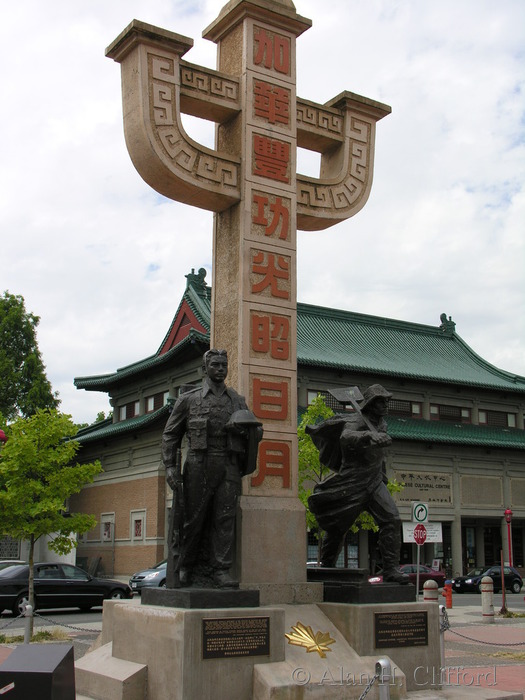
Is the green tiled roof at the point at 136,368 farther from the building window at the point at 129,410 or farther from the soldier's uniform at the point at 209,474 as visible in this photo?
the soldier's uniform at the point at 209,474

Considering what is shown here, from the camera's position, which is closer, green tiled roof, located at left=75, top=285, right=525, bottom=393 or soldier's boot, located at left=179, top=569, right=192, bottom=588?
soldier's boot, located at left=179, top=569, right=192, bottom=588

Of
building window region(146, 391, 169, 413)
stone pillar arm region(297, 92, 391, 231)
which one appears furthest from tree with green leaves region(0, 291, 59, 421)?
stone pillar arm region(297, 92, 391, 231)

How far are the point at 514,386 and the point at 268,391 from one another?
3985cm

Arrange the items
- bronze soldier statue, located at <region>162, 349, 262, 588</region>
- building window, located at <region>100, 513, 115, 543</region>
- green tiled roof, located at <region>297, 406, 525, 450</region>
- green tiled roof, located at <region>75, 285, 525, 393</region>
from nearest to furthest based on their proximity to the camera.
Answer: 1. bronze soldier statue, located at <region>162, 349, 262, 588</region>
2. green tiled roof, located at <region>75, 285, 525, 393</region>
3. green tiled roof, located at <region>297, 406, 525, 450</region>
4. building window, located at <region>100, 513, 115, 543</region>

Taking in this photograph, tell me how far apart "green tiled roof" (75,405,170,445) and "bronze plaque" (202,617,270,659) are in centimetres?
2666

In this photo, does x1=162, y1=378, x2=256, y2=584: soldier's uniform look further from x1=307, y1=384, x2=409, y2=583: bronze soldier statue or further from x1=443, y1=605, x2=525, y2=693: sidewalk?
x1=443, y1=605, x2=525, y2=693: sidewalk

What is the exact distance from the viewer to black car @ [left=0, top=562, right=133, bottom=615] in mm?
20688

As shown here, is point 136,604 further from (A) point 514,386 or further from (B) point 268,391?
(A) point 514,386

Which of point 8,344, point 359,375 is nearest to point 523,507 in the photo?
point 359,375

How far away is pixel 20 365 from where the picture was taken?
4438 centimetres

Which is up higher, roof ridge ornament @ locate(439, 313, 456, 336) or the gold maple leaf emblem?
roof ridge ornament @ locate(439, 313, 456, 336)

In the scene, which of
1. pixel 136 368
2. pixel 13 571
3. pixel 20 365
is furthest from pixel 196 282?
pixel 13 571

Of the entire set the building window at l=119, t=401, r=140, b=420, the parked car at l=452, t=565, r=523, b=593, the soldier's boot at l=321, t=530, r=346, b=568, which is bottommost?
the parked car at l=452, t=565, r=523, b=593

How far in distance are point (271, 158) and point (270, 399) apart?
2.82 metres
